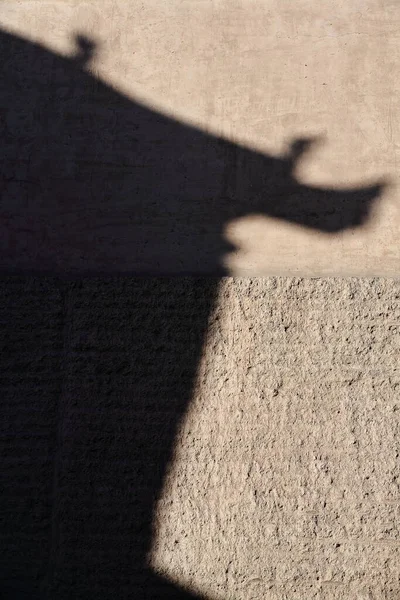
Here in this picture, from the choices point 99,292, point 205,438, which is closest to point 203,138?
point 99,292

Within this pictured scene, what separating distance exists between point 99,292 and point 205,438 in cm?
83

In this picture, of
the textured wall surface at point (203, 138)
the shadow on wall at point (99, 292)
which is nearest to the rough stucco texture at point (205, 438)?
the shadow on wall at point (99, 292)

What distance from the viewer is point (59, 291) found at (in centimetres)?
331

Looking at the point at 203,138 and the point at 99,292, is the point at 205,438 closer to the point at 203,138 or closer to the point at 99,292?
the point at 99,292

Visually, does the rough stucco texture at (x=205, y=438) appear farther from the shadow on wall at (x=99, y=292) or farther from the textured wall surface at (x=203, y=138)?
the textured wall surface at (x=203, y=138)

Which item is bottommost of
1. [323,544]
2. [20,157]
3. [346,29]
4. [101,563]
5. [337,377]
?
→ [101,563]

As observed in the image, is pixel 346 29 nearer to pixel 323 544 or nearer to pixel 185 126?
pixel 185 126

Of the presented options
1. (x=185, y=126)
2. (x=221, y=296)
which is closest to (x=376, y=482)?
Answer: (x=221, y=296)

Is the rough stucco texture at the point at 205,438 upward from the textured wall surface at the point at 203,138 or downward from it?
downward

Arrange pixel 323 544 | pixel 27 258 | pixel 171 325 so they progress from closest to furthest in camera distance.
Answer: pixel 323 544 < pixel 171 325 < pixel 27 258

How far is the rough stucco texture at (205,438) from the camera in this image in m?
3.01

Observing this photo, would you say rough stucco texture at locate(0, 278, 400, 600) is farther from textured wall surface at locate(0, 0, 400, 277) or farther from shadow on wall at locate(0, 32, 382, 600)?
textured wall surface at locate(0, 0, 400, 277)

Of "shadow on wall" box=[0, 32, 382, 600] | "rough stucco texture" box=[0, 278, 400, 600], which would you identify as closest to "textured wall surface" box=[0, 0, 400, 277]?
"shadow on wall" box=[0, 32, 382, 600]

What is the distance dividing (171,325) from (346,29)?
1.71m
